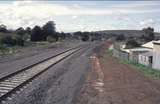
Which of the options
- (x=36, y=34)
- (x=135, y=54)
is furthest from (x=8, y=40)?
(x=36, y=34)

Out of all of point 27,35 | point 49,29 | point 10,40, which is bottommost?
point 27,35

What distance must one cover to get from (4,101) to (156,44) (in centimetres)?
3181

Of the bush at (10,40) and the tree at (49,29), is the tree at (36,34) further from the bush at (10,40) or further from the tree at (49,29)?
the bush at (10,40)

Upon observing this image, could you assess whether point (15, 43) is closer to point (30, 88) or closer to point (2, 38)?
point (2, 38)

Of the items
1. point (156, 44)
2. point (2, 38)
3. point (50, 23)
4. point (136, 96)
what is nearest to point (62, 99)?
point (136, 96)

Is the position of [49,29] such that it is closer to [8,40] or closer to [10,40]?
[10,40]

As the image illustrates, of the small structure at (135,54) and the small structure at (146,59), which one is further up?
the small structure at (146,59)

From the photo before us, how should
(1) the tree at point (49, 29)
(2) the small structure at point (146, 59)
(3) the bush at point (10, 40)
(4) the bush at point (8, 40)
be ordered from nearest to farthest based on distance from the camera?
1. (2) the small structure at point (146, 59)
2. (4) the bush at point (8, 40)
3. (3) the bush at point (10, 40)
4. (1) the tree at point (49, 29)

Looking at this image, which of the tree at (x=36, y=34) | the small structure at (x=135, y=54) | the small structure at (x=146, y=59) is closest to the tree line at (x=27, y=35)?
the tree at (x=36, y=34)

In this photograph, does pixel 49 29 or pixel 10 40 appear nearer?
pixel 10 40

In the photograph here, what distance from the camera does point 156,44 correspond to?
143 feet

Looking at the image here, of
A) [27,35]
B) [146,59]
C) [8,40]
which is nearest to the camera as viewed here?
[146,59]

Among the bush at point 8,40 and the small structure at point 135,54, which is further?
the bush at point 8,40

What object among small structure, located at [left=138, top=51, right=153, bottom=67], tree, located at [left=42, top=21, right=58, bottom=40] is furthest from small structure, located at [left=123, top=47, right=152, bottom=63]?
tree, located at [left=42, top=21, right=58, bottom=40]
